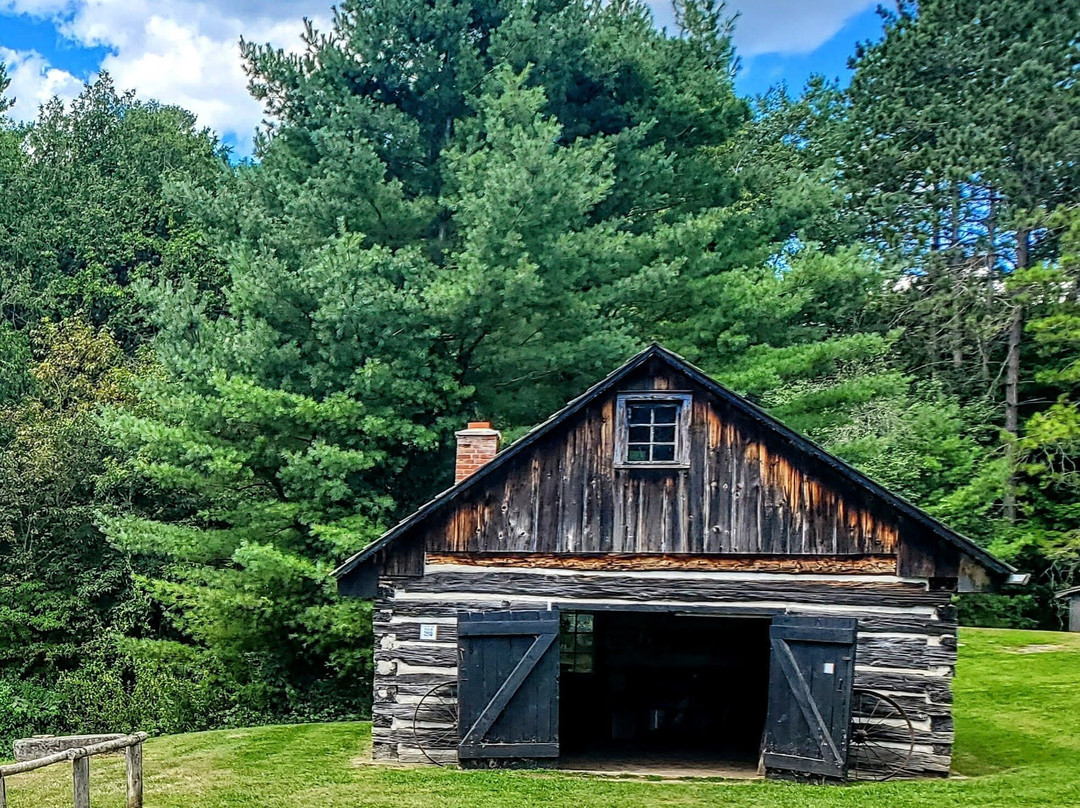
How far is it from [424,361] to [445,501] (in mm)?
7062

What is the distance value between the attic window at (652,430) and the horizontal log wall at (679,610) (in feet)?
5.04

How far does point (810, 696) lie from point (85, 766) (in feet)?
27.3

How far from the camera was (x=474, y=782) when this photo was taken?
13.2 metres

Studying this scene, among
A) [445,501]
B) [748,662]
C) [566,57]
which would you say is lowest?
[748,662]

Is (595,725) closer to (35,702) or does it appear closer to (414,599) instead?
(414,599)

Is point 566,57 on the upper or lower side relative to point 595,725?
upper

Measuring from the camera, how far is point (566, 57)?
24.4m

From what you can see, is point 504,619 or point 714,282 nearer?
point 504,619

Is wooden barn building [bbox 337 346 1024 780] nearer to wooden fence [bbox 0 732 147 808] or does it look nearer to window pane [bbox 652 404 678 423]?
window pane [bbox 652 404 678 423]

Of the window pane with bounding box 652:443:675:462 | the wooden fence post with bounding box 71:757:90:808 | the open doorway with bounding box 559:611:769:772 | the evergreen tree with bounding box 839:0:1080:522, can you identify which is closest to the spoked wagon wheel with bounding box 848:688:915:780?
the window pane with bounding box 652:443:675:462

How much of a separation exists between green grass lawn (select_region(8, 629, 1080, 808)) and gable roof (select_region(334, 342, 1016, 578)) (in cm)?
267

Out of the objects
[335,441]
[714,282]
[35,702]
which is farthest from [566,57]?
[35,702]

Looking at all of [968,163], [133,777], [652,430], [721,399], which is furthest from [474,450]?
[968,163]

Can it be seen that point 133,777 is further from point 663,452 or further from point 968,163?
point 968,163
